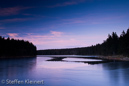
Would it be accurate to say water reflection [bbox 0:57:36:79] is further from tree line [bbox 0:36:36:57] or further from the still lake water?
tree line [bbox 0:36:36:57]

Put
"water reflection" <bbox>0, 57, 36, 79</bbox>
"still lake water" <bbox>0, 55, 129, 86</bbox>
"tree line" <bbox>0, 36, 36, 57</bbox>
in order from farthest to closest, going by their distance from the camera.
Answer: "tree line" <bbox>0, 36, 36, 57</bbox> < "water reflection" <bbox>0, 57, 36, 79</bbox> < "still lake water" <bbox>0, 55, 129, 86</bbox>

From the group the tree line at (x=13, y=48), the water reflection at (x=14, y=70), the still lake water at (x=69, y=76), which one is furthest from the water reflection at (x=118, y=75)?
the tree line at (x=13, y=48)

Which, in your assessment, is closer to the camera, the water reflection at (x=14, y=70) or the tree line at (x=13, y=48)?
the water reflection at (x=14, y=70)

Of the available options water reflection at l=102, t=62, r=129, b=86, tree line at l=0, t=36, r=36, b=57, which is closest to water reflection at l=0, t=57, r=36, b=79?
water reflection at l=102, t=62, r=129, b=86

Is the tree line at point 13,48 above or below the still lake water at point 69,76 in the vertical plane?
above

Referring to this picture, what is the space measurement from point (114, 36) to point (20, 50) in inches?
3216

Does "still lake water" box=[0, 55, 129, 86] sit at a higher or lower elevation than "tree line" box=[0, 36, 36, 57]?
lower

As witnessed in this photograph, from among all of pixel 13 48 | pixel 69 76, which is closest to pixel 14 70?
pixel 69 76

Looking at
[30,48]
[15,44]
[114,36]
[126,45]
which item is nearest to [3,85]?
[126,45]

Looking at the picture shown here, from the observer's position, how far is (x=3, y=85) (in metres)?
15.0

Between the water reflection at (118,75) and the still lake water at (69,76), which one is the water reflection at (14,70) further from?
the water reflection at (118,75)

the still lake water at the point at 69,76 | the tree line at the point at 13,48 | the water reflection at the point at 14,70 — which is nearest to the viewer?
the still lake water at the point at 69,76

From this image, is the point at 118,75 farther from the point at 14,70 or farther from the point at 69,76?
the point at 14,70

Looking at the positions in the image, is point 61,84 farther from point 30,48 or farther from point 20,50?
point 30,48
